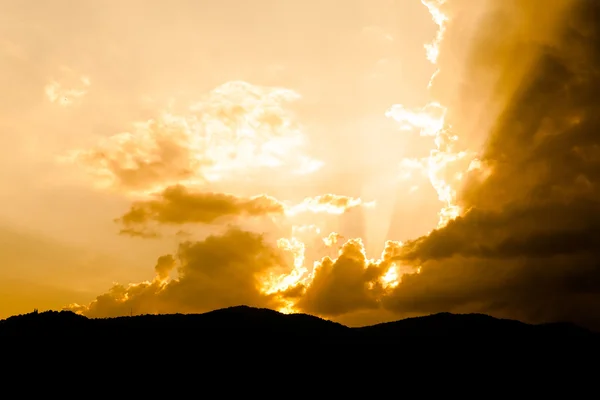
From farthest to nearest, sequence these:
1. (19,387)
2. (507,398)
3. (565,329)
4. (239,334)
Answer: (565,329) → (239,334) → (507,398) → (19,387)

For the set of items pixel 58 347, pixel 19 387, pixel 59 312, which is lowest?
pixel 19 387

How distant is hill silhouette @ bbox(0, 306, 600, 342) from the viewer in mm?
92812

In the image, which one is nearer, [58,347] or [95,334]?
[58,347]

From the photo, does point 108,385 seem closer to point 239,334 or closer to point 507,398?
point 239,334

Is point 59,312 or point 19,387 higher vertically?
point 59,312

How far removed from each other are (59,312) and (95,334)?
376 inches

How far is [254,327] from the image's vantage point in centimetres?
10762

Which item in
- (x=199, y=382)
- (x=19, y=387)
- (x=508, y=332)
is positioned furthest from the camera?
(x=508, y=332)

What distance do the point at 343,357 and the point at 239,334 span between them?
20698 mm

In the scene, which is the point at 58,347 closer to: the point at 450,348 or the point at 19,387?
the point at 19,387

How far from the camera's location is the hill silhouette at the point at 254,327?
9281 cm

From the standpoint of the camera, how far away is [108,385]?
80.1 m

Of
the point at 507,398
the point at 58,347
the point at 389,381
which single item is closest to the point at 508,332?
the point at 507,398

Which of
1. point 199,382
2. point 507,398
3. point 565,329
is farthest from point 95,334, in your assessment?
point 565,329
